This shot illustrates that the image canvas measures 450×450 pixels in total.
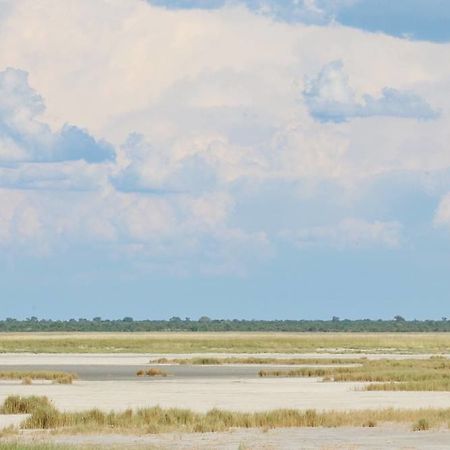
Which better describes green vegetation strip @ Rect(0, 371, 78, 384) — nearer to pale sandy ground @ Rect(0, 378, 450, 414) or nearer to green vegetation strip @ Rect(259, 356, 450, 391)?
pale sandy ground @ Rect(0, 378, 450, 414)

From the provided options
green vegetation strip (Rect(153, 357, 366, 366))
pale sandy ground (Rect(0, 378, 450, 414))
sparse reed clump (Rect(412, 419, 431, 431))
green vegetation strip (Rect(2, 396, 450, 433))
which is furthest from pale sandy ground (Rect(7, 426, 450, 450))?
green vegetation strip (Rect(153, 357, 366, 366))

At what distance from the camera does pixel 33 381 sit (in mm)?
66000

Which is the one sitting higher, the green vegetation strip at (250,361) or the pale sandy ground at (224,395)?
the green vegetation strip at (250,361)

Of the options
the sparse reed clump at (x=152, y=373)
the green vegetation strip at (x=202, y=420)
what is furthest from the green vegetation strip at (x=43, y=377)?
the green vegetation strip at (x=202, y=420)

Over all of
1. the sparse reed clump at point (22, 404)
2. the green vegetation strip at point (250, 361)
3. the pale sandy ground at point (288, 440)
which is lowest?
the pale sandy ground at point (288, 440)

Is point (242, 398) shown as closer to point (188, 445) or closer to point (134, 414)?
point (134, 414)

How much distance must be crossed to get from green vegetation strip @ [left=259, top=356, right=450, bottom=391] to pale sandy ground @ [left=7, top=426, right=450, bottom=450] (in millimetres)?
20384

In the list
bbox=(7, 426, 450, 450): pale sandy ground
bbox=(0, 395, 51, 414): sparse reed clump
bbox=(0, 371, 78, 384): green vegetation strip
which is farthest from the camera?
bbox=(0, 371, 78, 384): green vegetation strip

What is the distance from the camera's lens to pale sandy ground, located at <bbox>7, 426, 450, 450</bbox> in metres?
33.2

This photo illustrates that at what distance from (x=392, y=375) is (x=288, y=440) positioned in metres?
31.8

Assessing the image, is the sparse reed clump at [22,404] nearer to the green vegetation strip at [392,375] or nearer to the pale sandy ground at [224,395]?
the pale sandy ground at [224,395]

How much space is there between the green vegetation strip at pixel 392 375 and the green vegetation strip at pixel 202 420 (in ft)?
55.5

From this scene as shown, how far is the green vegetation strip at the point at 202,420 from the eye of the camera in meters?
38.2

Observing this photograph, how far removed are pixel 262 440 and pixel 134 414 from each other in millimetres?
7456
